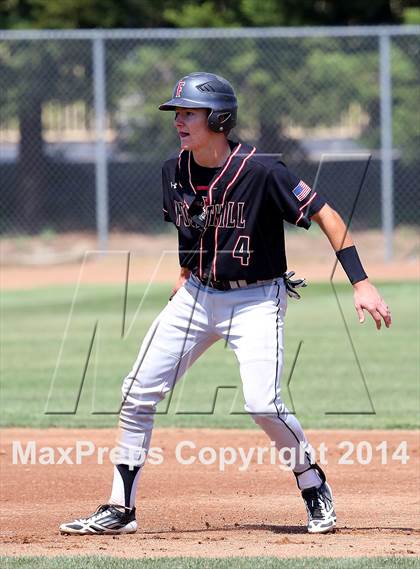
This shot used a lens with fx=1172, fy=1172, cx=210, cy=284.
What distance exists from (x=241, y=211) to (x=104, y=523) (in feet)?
5.55

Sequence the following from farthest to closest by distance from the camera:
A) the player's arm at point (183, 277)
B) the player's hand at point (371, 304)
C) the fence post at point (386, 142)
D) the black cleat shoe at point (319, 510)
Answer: the fence post at point (386, 142) < the player's arm at point (183, 277) < the black cleat shoe at point (319, 510) < the player's hand at point (371, 304)

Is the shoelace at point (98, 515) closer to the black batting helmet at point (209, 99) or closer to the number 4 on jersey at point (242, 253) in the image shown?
the number 4 on jersey at point (242, 253)

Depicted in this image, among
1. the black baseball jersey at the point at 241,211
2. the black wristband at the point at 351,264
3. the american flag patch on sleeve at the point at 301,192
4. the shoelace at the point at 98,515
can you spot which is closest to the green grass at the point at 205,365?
the shoelace at the point at 98,515

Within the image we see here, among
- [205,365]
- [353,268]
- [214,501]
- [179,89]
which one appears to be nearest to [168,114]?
[205,365]

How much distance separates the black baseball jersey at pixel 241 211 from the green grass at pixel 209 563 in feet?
4.48

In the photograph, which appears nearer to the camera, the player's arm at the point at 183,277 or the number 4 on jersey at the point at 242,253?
the number 4 on jersey at the point at 242,253

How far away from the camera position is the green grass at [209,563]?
502cm

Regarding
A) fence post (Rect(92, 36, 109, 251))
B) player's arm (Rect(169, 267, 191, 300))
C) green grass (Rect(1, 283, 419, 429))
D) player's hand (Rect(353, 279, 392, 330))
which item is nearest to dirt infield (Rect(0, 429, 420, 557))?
green grass (Rect(1, 283, 419, 429))

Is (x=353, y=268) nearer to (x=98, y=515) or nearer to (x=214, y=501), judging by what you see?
(x=98, y=515)

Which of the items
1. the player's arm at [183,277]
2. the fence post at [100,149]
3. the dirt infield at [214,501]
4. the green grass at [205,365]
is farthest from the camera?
the fence post at [100,149]

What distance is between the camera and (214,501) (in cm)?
681

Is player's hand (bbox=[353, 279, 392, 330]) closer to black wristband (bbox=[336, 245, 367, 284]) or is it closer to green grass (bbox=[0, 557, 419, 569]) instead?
black wristband (bbox=[336, 245, 367, 284])

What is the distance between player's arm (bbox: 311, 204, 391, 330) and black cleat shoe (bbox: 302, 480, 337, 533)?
946 millimetres

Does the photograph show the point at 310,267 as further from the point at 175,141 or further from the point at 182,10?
the point at 182,10
